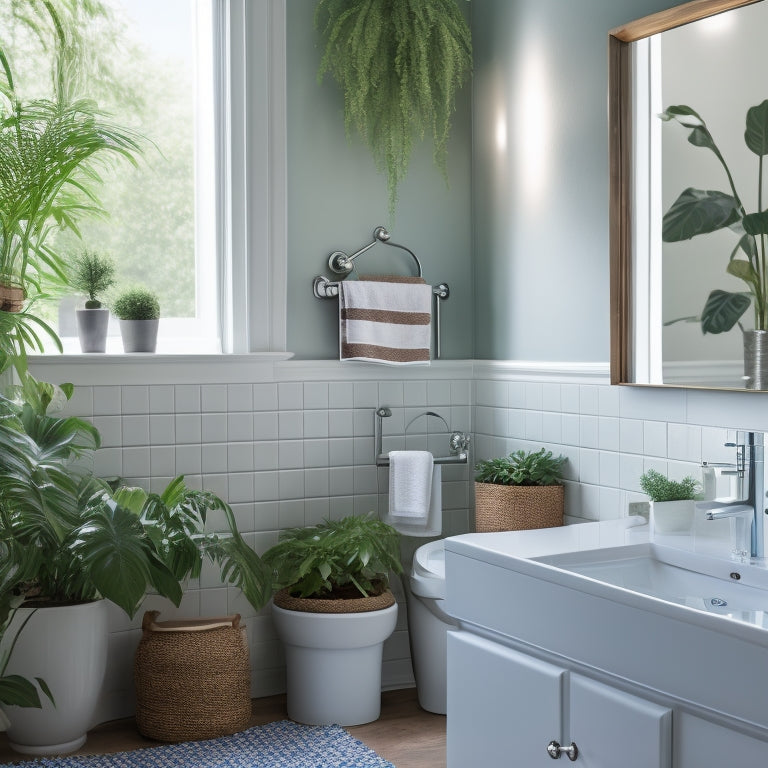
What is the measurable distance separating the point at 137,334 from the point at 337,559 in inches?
37.5

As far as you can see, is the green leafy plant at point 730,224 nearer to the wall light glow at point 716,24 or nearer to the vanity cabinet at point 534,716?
the wall light glow at point 716,24

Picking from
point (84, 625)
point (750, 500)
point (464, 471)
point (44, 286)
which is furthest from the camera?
point (464, 471)

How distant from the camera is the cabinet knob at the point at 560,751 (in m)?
1.87

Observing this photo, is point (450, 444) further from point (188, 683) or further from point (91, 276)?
point (91, 276)

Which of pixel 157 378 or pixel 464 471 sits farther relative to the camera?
pixel 464 471

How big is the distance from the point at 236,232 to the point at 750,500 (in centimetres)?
187

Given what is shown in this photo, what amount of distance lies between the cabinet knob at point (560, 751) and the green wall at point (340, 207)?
71.1 inches

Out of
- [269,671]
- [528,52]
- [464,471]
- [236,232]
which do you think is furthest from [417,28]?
[269,671]

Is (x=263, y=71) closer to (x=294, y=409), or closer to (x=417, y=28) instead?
(x=417, y=28)

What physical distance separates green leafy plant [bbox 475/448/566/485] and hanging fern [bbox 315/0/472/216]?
1000 mm

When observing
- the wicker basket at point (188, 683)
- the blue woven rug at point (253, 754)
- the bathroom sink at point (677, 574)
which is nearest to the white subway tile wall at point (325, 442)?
the wicker basket at point (188, 683)

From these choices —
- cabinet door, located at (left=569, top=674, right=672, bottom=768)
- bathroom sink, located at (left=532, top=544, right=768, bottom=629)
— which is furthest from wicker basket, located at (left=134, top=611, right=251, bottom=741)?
cabinet door, located at (left=569, top=674, right=672, bottom=768)

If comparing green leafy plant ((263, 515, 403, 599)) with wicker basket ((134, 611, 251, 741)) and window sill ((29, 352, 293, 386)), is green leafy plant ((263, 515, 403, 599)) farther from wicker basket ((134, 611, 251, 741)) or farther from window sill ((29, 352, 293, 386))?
window sill ((29, 352, 293, 386))

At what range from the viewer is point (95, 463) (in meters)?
3.12
